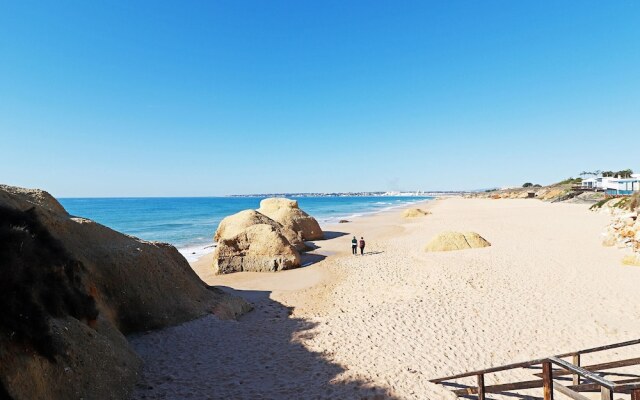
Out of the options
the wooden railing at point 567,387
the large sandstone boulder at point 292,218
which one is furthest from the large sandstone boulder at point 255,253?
the wooden railing at point 567,387

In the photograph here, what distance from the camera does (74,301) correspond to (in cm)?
650

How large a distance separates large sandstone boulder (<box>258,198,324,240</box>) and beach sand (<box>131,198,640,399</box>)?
10.2 m

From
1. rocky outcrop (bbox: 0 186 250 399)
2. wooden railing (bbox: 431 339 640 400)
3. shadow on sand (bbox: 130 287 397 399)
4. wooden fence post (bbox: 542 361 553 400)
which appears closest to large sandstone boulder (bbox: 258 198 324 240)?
rocky outcrop (bbox: 0 186 250 399)

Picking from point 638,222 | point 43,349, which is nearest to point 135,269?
point 43,349

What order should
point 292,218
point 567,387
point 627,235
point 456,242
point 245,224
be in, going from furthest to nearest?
point 292,218
point 245,224
point 456,242
point 627,235
point 567,387

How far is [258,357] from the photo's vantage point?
886 centimetres

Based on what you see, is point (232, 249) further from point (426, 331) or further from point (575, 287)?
point (575, 287)

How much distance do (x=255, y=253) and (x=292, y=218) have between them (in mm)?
9923

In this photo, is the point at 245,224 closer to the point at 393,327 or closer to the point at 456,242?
the point at 456,242

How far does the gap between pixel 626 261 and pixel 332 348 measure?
15.7 metres

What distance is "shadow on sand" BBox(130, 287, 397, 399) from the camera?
7.12m

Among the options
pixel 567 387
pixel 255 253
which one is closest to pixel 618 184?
pixel 255 253

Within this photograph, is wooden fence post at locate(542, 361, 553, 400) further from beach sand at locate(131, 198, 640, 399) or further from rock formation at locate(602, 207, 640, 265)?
rock formation at locate(602, 207, 640, 265)

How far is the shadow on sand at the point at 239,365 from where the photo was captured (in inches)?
281
